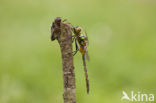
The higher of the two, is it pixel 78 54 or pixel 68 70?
pixel 78 54

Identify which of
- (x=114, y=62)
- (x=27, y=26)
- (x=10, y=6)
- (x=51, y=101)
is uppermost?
(x=10, y=6)

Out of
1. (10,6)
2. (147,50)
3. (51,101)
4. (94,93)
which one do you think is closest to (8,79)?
(51,101)

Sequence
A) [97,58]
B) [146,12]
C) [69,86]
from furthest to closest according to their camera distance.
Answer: [146,12], [97,58], [69,86]

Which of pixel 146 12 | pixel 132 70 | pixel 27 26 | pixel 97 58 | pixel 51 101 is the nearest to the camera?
pixel 51 101

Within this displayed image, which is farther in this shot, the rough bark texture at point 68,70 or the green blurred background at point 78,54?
the green blurred background at point 78,54

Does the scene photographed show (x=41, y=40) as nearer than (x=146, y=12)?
Yes

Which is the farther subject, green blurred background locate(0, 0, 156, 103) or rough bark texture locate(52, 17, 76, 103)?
green blurred background locate(0, 0, 156, 103)

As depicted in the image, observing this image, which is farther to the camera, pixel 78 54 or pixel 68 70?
pixel 78 54

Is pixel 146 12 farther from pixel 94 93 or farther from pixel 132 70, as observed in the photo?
pixel 94 93
